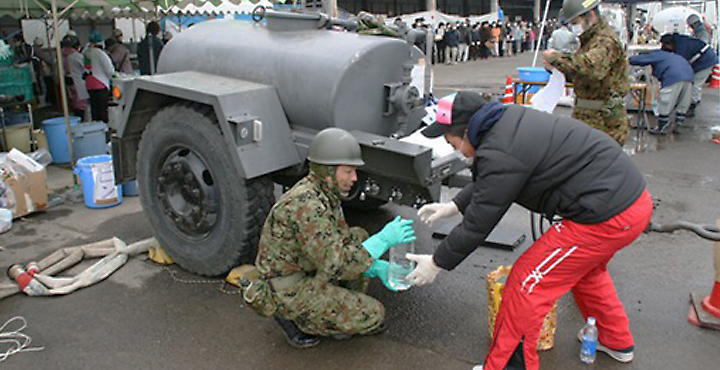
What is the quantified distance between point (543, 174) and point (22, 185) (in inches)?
193

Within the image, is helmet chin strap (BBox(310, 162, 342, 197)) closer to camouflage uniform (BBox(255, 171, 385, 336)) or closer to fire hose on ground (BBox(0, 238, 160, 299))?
camouflage uniform (BBox(255, 171, 385, 336))

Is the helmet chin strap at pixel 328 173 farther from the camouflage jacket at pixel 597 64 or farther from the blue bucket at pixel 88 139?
the blue bucket at pixel 88 139

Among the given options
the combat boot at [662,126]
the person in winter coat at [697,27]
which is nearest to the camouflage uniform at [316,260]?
the combat boot at [662,126]

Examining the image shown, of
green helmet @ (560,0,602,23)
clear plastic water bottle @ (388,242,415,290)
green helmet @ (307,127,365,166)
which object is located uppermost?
green helmet @ (560,0,602,23)

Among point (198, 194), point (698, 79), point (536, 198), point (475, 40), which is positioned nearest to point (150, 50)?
point (198, 194)

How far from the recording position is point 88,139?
7.50 metres

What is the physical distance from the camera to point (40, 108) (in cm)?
1207

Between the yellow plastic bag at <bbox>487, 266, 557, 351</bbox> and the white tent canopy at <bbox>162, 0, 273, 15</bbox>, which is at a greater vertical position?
the white tent canopy at <bbox>162, 0, 273, 15</bbox>

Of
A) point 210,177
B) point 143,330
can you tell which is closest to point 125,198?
point 210,177

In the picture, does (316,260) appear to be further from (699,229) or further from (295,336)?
(699,229)

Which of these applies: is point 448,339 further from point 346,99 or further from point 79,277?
point 79,277

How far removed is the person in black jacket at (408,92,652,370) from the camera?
9.03ft

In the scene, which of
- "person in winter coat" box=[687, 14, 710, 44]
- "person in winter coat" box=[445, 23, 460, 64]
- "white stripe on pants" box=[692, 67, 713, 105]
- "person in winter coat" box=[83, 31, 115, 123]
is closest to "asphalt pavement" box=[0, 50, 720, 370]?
"person in winter coat" box=[83, 31, 115, 123]

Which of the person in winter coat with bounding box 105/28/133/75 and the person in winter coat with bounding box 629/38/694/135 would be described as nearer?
the person in winter coat with bounding box 629/38/694/135
